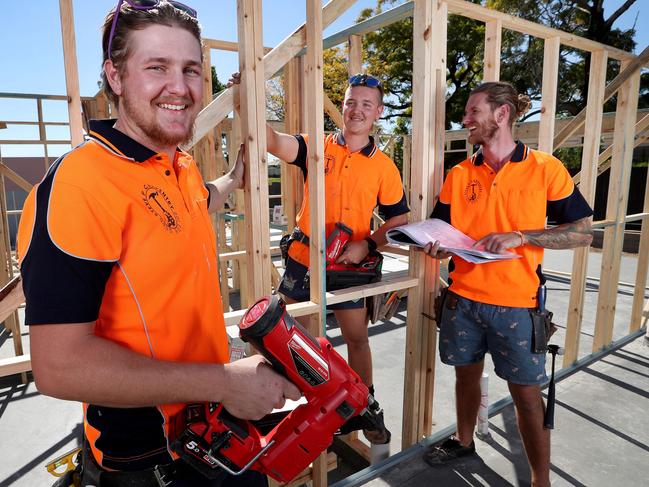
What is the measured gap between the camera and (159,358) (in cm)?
101

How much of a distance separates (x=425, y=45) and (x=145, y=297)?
2.03 meters

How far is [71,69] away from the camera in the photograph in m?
1.39

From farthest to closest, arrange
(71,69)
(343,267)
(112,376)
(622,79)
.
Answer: (622,79)
(343,267)
(71,69)
(112,376)

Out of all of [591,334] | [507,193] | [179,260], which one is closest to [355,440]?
[507,193]

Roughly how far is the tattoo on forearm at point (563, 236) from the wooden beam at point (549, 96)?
0.84 m

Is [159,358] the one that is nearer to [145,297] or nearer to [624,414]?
[145,297]

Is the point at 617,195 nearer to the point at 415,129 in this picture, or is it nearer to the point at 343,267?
the point at 415,129

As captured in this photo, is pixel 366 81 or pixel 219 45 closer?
pixel 366 81

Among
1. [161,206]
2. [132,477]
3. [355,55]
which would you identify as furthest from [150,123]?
[355,55]

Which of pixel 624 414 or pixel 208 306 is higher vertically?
pixel 208 306

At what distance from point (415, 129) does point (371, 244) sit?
71cm

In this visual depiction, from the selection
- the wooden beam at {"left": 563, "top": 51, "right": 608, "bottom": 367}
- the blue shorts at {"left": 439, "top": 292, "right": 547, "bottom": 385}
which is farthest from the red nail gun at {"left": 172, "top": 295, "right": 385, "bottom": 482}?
the wooden beam at {"left": 563, "top": 51, "right": 608, "bottom": 367}

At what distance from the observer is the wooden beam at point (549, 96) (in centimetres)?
281

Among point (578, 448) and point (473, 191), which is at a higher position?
point (473, 191)
